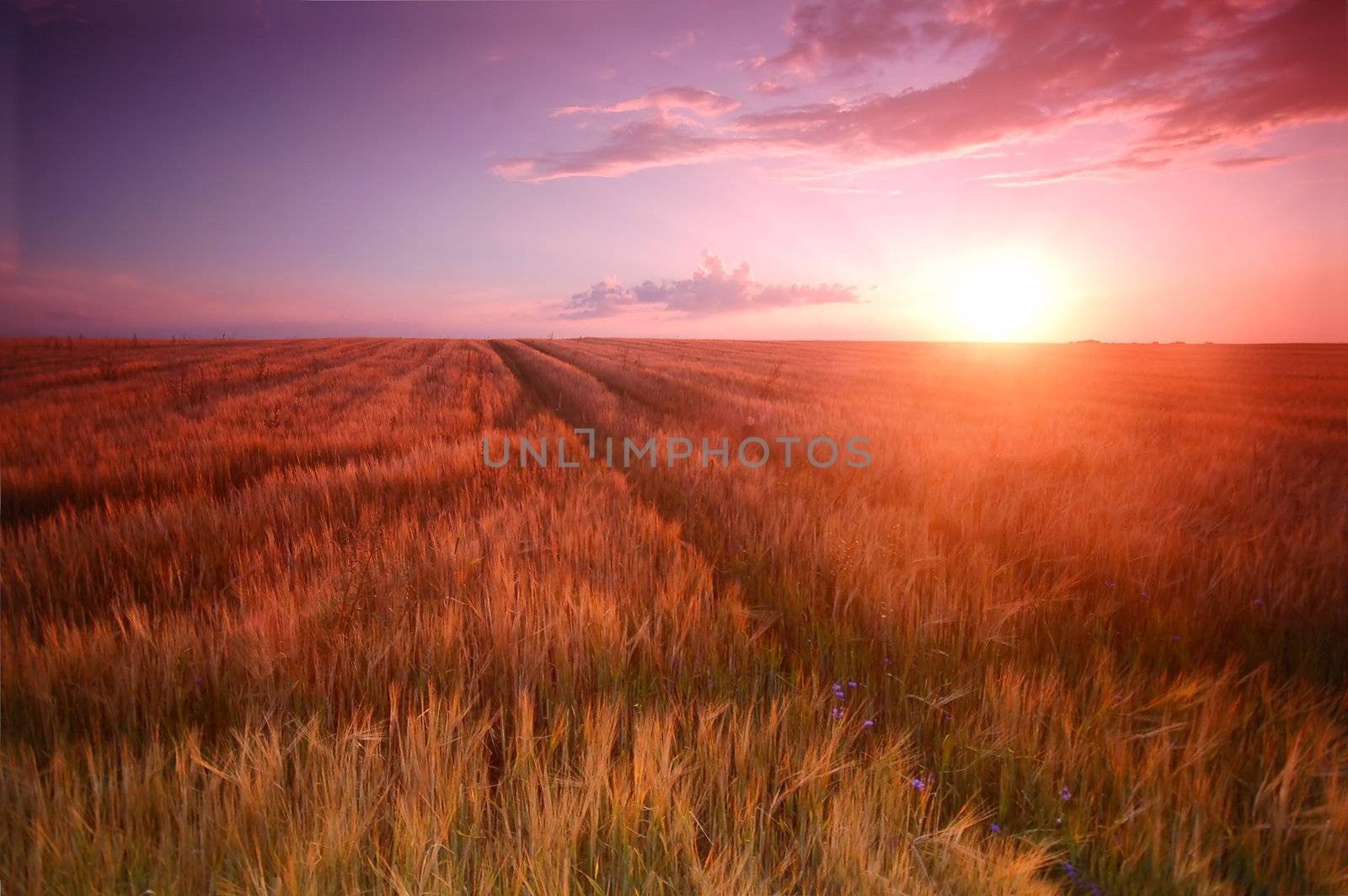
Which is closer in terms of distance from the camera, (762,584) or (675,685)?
(675,685)

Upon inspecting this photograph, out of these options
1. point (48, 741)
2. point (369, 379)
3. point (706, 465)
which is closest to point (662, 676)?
point (48, 741)

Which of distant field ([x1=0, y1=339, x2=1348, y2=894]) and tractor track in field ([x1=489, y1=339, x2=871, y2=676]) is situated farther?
tractor track in field ([x1=489, y1=339, x2=871, y2=676])

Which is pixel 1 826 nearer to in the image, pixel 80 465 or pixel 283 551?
pixel 283 551

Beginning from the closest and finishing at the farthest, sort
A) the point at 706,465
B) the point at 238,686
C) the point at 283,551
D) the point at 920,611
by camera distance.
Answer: the point at 238,686 → the point at 920,611 → the point at 283,551 → the point at 706,465

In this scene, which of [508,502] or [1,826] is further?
[508,502]

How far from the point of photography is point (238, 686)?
1.63 meters

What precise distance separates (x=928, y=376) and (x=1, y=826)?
2228 cm

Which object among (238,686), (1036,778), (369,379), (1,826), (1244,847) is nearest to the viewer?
(1,826)

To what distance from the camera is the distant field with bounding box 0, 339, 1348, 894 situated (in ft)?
3.55

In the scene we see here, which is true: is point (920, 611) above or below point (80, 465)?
below

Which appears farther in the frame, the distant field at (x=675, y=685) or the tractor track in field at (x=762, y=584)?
the tractor track in field at (x=762, y=584)

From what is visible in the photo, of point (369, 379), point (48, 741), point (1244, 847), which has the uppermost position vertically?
point (369, 379)

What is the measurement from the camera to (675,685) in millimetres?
1780

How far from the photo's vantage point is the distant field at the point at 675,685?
3.55 ft
